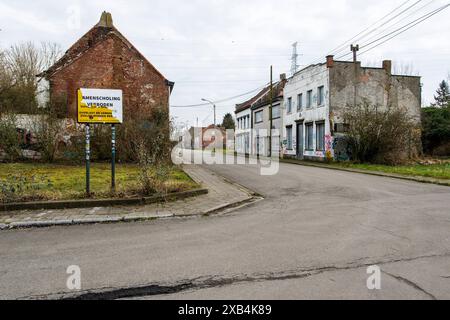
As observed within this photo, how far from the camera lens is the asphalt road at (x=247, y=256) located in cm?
374

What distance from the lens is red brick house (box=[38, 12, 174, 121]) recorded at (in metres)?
22.3

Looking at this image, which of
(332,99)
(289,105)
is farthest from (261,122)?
(332,99)

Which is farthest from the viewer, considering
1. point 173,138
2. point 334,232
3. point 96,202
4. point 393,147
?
point 393,147

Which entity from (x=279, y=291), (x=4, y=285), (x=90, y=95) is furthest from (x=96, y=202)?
(x=279, y=291)

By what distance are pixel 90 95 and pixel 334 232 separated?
690 centimetres

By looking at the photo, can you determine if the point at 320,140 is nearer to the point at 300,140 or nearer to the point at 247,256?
the point at 300,140

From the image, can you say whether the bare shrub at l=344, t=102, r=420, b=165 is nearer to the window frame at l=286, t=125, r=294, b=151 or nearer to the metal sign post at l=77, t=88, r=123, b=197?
the window frame at l=286, t=125, r=294, b=151

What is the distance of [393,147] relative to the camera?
23219mm

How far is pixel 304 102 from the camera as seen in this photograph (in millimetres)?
30047

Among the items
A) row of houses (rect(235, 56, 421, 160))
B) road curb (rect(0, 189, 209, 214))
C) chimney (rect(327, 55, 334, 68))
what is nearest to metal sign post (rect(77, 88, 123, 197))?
road curb (rect(0, 189, 209, 214))

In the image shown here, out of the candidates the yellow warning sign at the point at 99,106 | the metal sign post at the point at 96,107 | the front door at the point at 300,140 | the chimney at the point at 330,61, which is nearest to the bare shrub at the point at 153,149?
the metal sign post at the point at 96,107

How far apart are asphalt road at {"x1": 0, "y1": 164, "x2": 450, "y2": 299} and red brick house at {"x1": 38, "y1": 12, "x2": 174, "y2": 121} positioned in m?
16.4

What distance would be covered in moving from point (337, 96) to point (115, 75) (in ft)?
52.9
